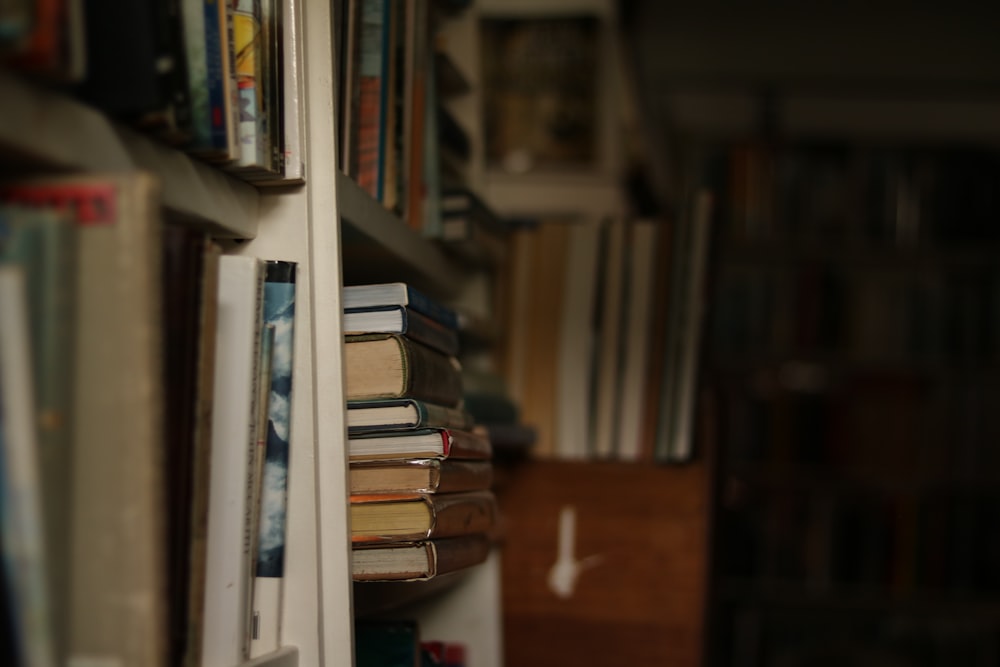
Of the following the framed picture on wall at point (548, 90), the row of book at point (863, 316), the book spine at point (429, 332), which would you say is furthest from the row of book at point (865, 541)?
the book spine at point (429, 332)

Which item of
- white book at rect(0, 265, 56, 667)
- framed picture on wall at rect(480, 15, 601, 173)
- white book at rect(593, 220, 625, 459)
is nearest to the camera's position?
white book at rect(0, 265, 56, 667)

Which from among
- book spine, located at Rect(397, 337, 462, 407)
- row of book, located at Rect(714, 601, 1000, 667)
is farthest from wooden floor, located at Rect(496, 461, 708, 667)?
row of book, located at Rect(714, 601, 1000, 667)

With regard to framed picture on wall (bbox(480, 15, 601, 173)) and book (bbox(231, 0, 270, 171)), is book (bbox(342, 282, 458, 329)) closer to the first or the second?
book (bbox(231, 0, 270, 171))

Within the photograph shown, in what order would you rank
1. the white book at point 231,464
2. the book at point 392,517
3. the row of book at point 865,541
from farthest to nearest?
the row of book at point 865,541, the book at point 392,517, the white book at point 231,464

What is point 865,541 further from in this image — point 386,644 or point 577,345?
point 386,644

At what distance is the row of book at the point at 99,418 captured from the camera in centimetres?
52

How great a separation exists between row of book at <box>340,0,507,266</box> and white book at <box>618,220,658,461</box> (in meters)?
0.33

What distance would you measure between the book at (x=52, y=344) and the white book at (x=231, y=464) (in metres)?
0.19

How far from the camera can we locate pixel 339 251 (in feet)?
3.03

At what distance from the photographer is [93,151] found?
0.63 meters

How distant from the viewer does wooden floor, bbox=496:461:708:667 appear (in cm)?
163

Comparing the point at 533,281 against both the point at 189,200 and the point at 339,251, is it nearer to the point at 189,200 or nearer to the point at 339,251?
the point at 339,251

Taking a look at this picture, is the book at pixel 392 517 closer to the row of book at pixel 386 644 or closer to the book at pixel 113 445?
the row of book at pixel 386 644

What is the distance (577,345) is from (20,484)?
1.31 m
